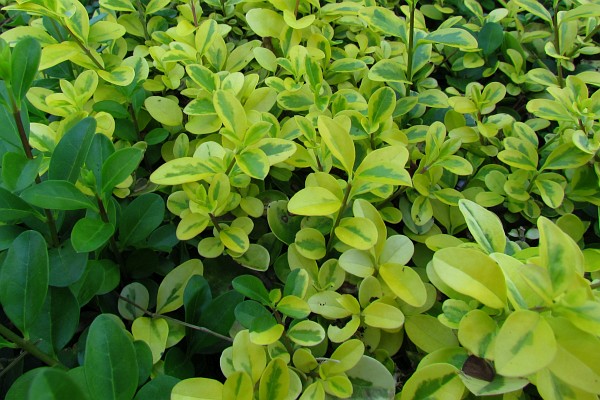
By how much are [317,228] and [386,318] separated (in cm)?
23

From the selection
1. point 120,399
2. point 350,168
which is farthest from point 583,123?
point 120,399

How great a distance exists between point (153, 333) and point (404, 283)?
0.43 m

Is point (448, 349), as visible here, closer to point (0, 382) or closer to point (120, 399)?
point (120, 399)

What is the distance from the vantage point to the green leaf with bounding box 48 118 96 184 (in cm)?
77

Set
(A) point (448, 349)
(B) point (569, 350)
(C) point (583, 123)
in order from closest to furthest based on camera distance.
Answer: (B) point (569, 350)
(A) point (448, 349)
(C) point (583, 123)

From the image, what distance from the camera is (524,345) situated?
57cm

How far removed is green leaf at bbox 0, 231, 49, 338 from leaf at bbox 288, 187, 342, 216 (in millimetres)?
383

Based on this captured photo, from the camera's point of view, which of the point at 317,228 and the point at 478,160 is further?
the point at 478,160

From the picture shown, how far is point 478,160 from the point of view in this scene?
1.10 m

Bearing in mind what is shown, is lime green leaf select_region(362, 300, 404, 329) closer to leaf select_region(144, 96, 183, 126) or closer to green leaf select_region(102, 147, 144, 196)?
green leaf select_region(102, 147, 144, 196)

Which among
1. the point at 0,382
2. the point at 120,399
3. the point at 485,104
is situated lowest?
the point at 0,382

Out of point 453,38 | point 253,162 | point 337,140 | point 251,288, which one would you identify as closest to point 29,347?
point 251,288

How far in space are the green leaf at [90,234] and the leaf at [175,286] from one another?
0.16 meters

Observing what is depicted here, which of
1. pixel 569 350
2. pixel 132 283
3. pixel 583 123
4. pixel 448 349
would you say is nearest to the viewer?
pixel 569 350
